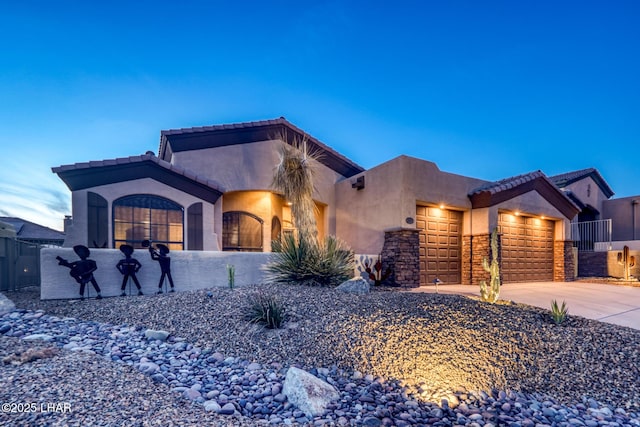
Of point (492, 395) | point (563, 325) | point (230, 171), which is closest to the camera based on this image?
point (492, 395)

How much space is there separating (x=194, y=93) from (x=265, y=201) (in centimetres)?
680

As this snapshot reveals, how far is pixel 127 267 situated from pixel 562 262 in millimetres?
17556

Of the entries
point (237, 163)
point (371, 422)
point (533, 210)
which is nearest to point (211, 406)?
point (371, 422)

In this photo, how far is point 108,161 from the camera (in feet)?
32.2

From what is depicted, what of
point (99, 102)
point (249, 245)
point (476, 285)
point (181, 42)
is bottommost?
point (476, 285)

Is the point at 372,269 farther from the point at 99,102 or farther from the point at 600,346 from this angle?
the point at 99,102

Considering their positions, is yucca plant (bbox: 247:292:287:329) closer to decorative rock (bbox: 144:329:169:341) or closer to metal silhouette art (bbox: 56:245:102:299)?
decorative rock (bbox: 144:329:169:341)

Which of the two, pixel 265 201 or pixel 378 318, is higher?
pixel 265 201

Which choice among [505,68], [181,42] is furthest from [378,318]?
[505,68]

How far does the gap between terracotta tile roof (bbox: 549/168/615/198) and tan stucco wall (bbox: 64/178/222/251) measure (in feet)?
74.4

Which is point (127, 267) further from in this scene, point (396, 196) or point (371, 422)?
point (396, 196)

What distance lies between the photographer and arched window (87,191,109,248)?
9.48 metres

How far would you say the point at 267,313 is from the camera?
483cm

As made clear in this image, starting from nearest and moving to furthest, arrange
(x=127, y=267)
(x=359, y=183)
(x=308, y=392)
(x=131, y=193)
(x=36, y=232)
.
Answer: (x=308, y=392) → (x=127, y=267) → (x=131, y=193) → (x=359, y=183) → (x=36, y=232)
